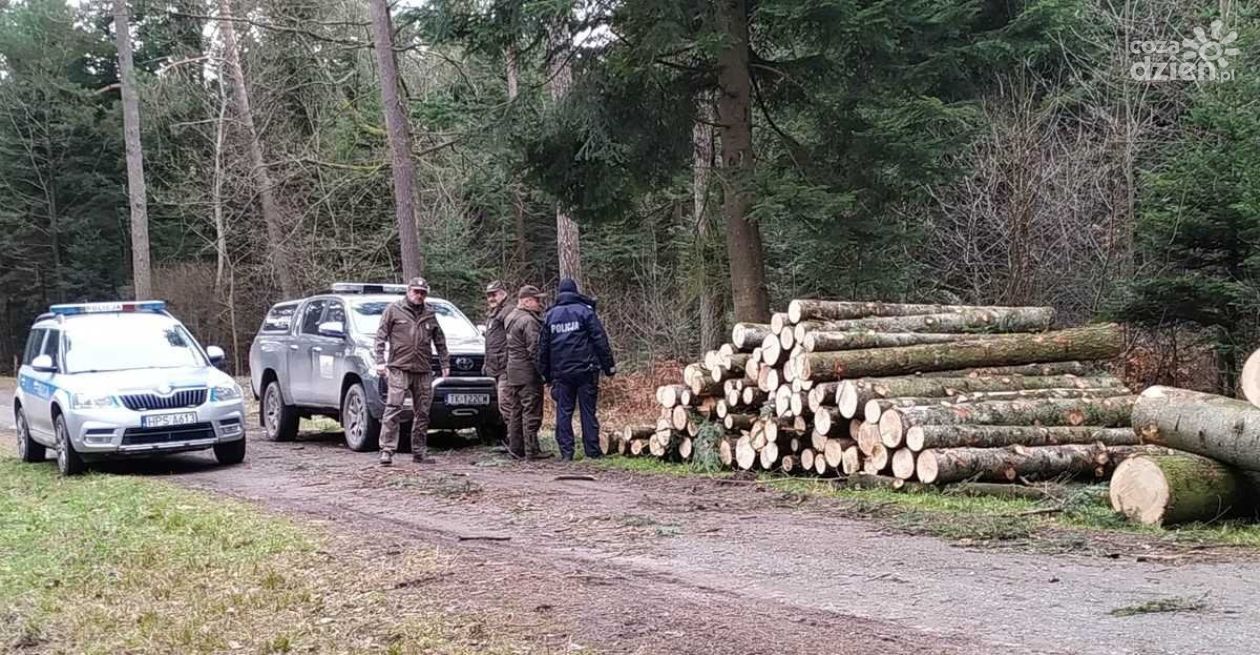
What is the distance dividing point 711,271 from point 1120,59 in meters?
8.42

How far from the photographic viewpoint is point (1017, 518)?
25.9 ft

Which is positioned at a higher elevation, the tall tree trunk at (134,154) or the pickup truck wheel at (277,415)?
the tall tree trunk at (134,154)

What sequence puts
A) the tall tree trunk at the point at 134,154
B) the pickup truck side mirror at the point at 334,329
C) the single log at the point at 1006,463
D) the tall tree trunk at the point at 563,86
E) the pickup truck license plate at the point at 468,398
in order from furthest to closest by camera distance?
the tall tree trunk at the point at 134,154 → the tall tree trunk at the point at 563,86 → the pickup truck side mirror at the point at 334,329 → the pickup truck license plate at the point at 468,398 → the single log at the point at 1006,463

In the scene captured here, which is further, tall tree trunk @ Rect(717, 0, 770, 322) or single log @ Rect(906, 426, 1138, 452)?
tall tree trunk @ Rect(717, 0, 770, 322)

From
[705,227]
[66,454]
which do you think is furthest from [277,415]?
[705,227]

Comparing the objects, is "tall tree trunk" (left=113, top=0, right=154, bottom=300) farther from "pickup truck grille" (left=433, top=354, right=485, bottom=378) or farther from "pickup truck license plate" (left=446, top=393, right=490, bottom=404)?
"pickup truck license plate" (left=446, top=393, right=490, bottom=404)

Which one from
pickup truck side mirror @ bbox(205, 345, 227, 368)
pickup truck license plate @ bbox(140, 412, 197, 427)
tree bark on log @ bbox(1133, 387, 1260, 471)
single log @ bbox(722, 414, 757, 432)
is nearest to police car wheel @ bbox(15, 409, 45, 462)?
Result: pickup truck side mirror @ bbox(205, 345, 227, 368)

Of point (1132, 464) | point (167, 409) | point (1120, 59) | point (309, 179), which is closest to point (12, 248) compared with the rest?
point (309, 179)

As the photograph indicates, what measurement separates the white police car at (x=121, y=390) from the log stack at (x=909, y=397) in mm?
5023

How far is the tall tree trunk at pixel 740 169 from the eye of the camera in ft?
46.3

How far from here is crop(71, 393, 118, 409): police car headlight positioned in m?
11.5

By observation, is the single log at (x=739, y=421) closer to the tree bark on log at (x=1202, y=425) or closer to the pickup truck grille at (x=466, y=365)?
the pickup truck grille at (x=466, y=365)

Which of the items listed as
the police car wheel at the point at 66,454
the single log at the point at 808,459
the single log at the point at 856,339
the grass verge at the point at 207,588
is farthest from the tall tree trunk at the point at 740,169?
the police car wheel at the point at 66,454

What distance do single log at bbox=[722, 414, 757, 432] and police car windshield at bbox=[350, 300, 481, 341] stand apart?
14.5ft
